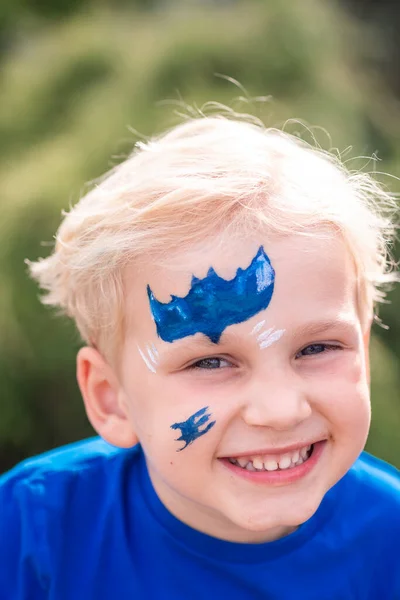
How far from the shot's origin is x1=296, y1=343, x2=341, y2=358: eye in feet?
4.52

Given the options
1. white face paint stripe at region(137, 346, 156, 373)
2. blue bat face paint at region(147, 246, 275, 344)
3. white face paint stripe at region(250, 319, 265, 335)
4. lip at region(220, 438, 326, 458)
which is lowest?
lip at region(220, 438, 326, 458)

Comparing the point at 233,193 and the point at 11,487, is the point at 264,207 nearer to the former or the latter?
the point at 233,193

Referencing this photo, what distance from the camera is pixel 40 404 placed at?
2.55 m

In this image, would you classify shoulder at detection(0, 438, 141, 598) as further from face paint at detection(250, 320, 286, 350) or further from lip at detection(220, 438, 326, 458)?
face paint at detection(250, 320, 286, 350)

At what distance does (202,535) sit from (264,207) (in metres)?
0.67

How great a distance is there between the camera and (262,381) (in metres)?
1.31

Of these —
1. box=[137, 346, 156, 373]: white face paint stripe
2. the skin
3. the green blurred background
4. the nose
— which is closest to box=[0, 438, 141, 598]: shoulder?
the skin

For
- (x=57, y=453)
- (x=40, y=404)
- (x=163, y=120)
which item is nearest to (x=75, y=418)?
(x=40, y=404)

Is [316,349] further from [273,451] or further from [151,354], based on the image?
[151,354]

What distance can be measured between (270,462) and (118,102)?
6.01 feet

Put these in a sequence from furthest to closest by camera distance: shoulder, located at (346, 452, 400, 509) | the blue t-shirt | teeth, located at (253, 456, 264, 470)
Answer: shoulder, located at (346, 452, 400, 509) → the blue t-shirt → teeth, located at (253, 456, 264, 470)

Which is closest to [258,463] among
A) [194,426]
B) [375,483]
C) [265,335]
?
[194,426]

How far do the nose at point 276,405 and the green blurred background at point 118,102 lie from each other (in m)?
1.18

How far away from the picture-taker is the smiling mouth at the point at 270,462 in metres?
1.38
